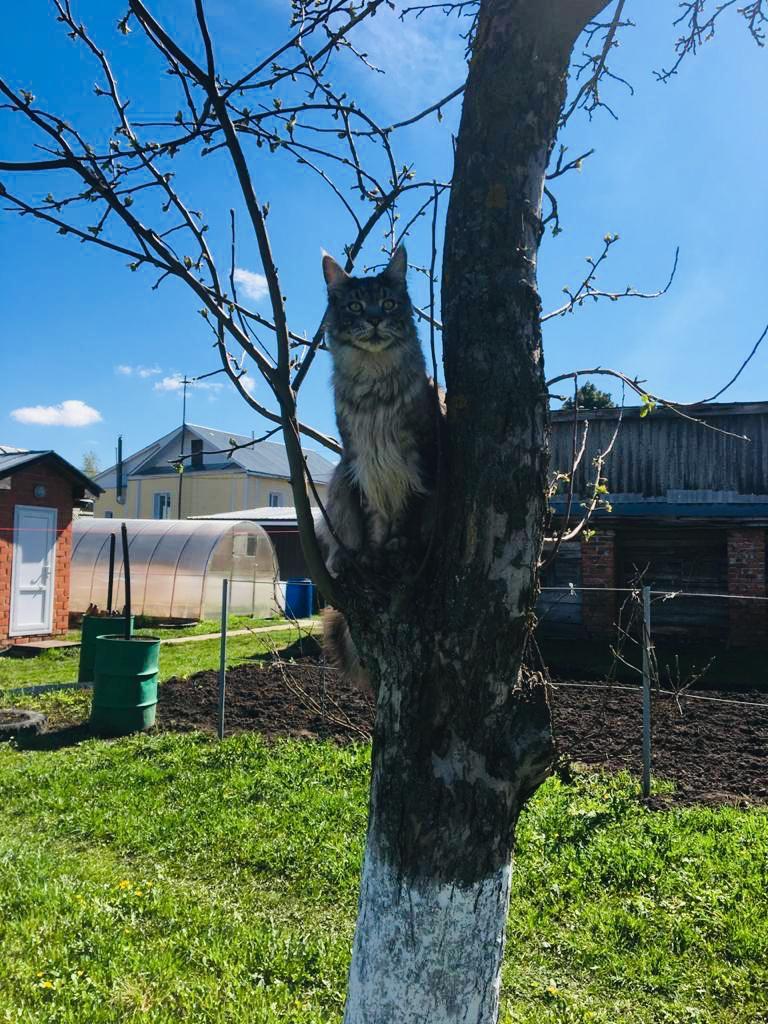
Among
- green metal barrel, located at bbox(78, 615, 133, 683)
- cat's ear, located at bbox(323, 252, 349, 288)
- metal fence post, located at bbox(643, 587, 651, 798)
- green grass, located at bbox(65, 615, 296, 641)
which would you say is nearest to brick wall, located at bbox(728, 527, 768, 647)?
metal fence post, located at bbox(643, 587, 651, 798)

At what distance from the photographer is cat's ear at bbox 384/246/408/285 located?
303 cm

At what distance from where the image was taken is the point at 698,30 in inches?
131

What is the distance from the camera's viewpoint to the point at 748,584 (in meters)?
13.9

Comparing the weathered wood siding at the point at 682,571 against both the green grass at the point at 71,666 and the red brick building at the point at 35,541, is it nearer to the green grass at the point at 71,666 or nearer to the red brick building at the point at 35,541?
the green grass at the point at 71,666

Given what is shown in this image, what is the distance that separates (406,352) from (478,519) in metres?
1.14

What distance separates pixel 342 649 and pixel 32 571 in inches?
572

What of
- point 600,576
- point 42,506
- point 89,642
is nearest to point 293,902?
point 89,642

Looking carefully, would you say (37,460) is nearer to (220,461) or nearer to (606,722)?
(606,722)

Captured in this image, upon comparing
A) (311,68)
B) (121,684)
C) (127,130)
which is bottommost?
(121,684)

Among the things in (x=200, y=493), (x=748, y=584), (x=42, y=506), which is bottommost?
(x=748, y=584)

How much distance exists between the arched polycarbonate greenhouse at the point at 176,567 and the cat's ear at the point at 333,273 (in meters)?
17.0

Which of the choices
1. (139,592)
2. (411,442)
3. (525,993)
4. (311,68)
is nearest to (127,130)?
(311,68)

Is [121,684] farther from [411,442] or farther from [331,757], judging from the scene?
[411,442]

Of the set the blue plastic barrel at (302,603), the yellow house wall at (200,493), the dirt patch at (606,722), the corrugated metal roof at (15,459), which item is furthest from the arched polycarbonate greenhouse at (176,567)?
the yellow house wall at (200,493)
